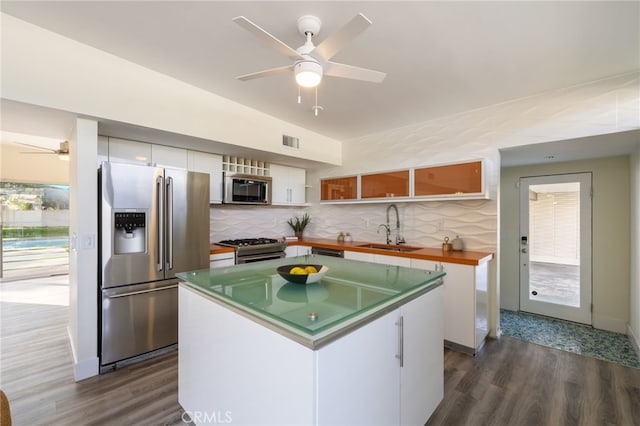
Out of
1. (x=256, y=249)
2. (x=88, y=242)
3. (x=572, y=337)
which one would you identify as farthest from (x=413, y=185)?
(x=88, y=242)

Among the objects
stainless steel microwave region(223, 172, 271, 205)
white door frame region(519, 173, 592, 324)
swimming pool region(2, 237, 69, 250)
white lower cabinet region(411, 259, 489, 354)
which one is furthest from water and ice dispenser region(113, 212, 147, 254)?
swimming pool region(2, 237, 69, 250)

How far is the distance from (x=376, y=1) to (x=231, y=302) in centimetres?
189

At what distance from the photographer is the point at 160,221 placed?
2.73 meters

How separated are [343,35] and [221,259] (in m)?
2.81

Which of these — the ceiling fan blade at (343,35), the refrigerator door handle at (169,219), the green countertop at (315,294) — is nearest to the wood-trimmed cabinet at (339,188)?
the green countertop at (315,294)

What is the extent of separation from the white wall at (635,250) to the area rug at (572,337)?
0.52 feet

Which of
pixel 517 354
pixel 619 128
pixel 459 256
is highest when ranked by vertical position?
pixel 619 128

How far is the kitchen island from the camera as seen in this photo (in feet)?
3.36

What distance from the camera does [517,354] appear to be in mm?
2797

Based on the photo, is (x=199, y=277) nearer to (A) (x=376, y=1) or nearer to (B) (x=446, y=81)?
(A) (x=376, y=1)

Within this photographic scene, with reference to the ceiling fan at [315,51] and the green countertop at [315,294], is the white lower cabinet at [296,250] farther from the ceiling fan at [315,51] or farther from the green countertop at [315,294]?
the ceiling fan at [315,51]

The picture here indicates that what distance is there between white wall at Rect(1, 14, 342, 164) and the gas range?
1.30m

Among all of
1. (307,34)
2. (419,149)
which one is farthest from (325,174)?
(307,34)

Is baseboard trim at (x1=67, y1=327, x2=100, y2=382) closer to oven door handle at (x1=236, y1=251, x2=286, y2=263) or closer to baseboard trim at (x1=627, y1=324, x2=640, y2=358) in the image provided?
oven door handle at (x1=236, y1=251, x2=286, y2=263)
